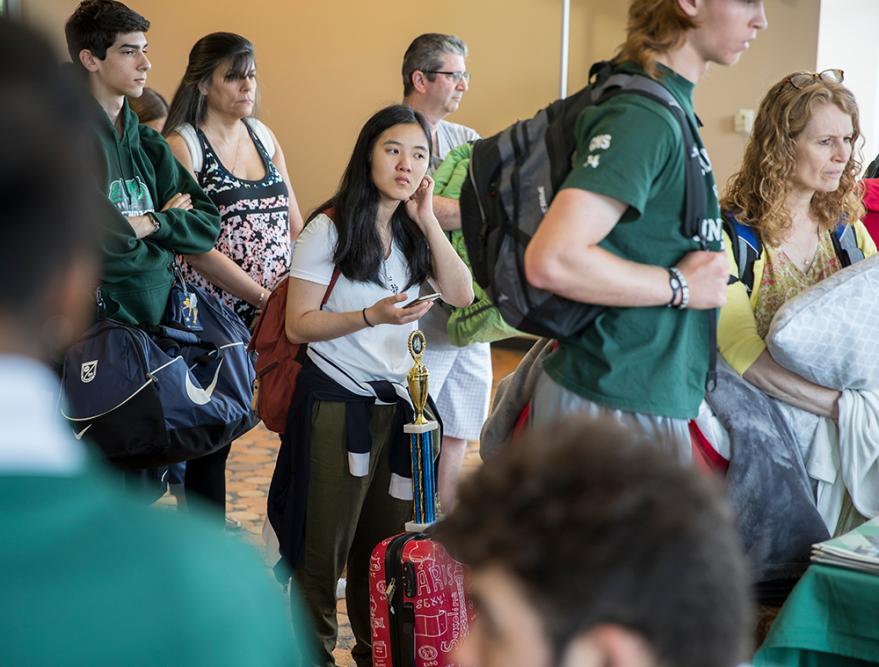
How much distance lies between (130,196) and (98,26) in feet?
1.72

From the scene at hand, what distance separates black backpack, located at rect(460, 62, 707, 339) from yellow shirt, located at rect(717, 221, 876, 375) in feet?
1.86

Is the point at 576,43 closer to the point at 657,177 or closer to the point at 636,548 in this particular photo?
the point at 657,177

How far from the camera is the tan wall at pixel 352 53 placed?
299 inches

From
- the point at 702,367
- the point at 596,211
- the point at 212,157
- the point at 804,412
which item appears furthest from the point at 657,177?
the point at 212,157

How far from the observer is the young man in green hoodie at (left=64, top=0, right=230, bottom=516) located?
2959mm

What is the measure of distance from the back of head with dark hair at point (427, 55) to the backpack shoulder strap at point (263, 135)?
1.65ft

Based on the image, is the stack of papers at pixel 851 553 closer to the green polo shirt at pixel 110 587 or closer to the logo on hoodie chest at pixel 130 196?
the green polo shirt at pixel 110 587

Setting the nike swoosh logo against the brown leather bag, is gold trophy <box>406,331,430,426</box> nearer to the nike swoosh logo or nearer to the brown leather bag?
the brown leather bag

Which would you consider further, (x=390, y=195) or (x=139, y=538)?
(x=390, y=195)

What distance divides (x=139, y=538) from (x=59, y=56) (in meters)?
0.29

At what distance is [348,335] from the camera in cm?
271

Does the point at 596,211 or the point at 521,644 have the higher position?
the point at 596,211

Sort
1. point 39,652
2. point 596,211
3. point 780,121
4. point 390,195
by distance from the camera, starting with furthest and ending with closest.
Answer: point 390,195 → point 780,121 → point 596,211 → point 39,652

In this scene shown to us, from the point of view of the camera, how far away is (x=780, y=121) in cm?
254
